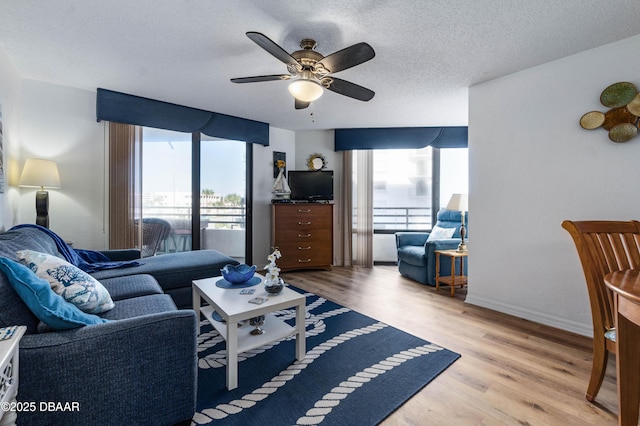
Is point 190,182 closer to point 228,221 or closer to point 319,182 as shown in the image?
point 228,221

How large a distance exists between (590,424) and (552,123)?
2114mm

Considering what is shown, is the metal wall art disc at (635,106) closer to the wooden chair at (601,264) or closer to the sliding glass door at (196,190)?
the wooden chair at (601,264)

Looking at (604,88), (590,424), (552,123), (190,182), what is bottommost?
(590,424)

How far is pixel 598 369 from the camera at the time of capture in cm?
142

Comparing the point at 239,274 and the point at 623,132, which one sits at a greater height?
the point at 623,132

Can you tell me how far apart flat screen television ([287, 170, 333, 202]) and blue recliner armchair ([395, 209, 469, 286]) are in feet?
4.18

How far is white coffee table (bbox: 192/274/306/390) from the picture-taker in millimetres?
1546

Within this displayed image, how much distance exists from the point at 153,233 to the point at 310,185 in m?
2.22

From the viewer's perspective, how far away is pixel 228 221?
4211 mm

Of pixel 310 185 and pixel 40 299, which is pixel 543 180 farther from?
pixel 40 299

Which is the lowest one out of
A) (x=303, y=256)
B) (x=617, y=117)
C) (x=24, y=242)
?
(x=303, y=256)

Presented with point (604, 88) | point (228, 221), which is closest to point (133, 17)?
point (228, 221)

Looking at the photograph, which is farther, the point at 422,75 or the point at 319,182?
the point at 319,182

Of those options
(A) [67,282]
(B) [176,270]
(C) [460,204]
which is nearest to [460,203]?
(C) [460,204]
